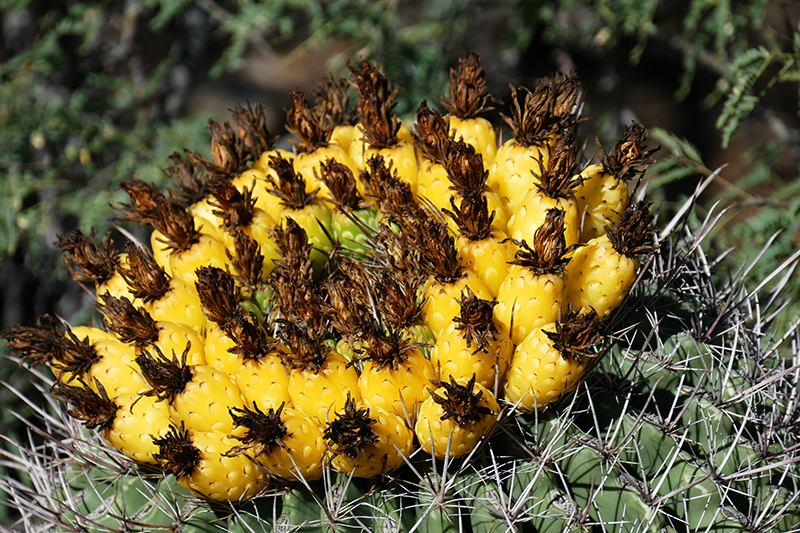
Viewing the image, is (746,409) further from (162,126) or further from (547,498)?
(162,126)

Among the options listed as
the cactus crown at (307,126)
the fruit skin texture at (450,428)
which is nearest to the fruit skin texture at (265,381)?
the fruit skin texture at (450,428)

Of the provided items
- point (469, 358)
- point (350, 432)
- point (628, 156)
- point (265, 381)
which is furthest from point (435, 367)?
point (628, 156)

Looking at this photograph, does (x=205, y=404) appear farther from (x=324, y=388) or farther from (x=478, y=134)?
(x=478, y=134)

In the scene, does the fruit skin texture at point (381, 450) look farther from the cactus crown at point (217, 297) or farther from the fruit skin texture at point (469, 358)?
the cactus crown at point (217, 297)

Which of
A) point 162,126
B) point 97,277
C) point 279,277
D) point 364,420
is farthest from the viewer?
point 162,126

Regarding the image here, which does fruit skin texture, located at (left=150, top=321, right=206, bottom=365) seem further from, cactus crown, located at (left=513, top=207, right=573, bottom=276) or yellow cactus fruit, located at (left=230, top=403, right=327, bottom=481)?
cactus crown, located at (left=513, top=207, right=573, bottom=276)

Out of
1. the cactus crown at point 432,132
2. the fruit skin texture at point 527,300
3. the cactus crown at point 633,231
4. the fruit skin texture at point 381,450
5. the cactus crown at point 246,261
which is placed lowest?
the fruit skin texture at point 381,450

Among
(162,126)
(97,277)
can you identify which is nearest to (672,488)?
(97,277)
